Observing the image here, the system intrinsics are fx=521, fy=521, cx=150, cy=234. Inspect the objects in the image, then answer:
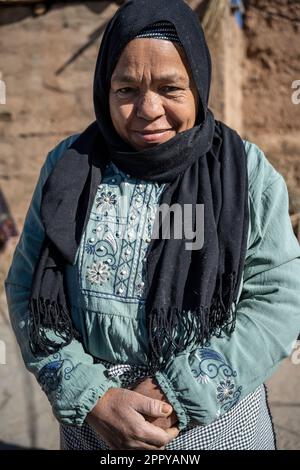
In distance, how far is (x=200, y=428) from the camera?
1.34 metres

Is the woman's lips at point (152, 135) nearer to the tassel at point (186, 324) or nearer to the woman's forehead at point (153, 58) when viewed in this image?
the woman's forehead at point (153, 58)

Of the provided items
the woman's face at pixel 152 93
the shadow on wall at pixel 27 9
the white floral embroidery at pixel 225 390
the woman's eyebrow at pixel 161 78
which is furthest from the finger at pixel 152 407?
the shadow on wall at pixel 27 9

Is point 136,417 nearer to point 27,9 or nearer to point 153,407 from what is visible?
point 153,407

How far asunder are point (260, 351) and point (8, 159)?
176 inches

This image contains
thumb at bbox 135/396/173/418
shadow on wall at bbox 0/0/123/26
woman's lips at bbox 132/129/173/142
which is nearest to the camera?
thumb at bbox 135/396/173/418

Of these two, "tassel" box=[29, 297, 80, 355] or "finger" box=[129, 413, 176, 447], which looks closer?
"finger" box=[129, 413, 176, 447]

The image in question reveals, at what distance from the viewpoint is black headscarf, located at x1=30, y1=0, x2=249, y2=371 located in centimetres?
124

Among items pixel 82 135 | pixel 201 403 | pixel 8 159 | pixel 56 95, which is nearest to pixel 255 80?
pixel 56 95

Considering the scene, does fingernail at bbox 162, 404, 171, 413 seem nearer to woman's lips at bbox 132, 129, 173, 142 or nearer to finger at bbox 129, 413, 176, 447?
finger at bbox 129, 413, 176, 447

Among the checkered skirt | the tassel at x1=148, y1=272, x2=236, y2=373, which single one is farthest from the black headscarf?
the checkered skirt

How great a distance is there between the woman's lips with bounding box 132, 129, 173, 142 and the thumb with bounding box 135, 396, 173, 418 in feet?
2.05

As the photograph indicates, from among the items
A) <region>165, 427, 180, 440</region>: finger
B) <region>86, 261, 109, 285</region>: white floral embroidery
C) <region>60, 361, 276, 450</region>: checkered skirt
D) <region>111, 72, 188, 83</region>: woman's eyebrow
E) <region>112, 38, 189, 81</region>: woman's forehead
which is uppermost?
<region>112, 38, 189, 81</region>: woman's forehead

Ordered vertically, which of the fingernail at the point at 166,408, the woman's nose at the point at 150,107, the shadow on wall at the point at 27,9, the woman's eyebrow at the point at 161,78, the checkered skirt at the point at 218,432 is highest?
the woman's eyebrow at the point at 161,78

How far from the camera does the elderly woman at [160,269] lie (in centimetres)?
122
